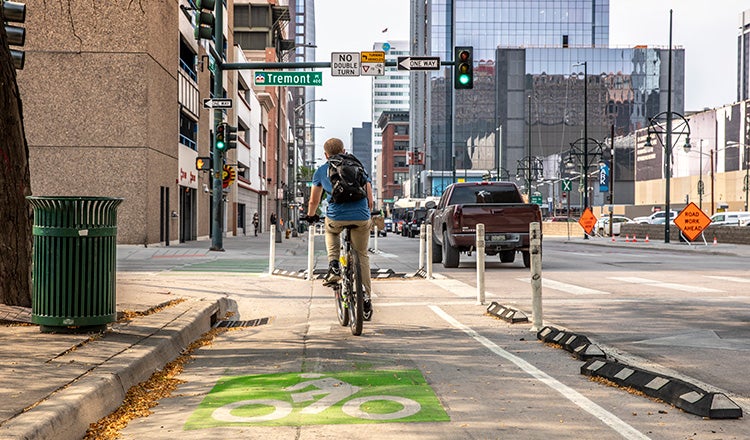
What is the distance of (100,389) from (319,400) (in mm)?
1339

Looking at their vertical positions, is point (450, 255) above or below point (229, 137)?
below

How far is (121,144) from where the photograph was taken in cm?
3038

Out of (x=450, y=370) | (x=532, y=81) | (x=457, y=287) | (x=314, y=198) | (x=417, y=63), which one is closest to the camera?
(x=450, y=370)

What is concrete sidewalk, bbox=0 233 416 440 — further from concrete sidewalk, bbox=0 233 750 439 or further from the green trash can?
the green trash can

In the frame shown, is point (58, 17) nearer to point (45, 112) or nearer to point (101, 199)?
point (45, 112)

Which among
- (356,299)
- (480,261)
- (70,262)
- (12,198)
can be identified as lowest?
(356,299)

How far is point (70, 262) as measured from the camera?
275 inches

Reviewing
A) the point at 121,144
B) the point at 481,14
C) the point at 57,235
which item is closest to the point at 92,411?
the point at 57,235

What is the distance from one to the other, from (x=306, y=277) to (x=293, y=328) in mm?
8032

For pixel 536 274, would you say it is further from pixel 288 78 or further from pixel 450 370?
pixel 288 78

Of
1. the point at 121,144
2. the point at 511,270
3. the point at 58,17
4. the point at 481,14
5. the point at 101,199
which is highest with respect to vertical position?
the point at 481,14

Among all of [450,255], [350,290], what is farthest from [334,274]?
[450,255]

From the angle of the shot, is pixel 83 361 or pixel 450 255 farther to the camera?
pixel 450 255

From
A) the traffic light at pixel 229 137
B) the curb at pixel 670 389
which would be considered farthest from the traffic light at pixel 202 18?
the curb at pixel 670 389
